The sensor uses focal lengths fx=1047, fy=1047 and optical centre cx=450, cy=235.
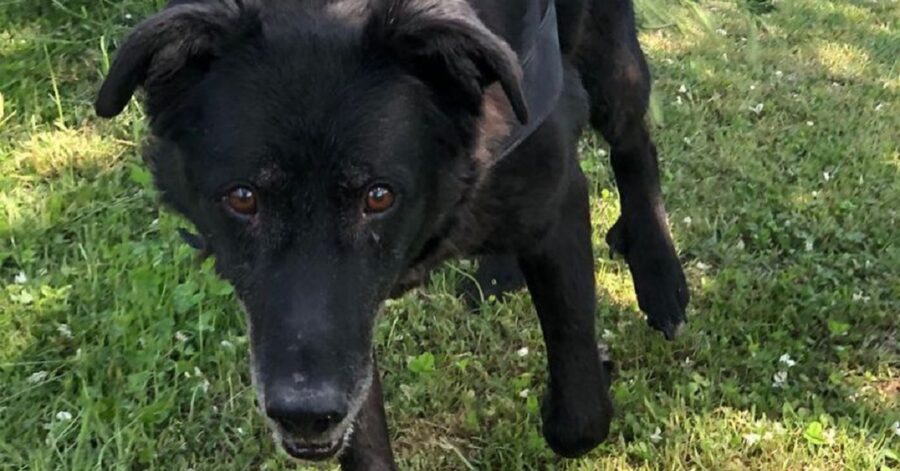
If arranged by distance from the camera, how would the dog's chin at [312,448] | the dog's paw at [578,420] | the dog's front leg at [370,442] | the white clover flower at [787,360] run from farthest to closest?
the white clover flower at [787,360] < the dog's paw at [578,420] < the dog's front leg at [370,442] < the dog's chin at [312,448]

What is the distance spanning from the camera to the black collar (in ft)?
8.13

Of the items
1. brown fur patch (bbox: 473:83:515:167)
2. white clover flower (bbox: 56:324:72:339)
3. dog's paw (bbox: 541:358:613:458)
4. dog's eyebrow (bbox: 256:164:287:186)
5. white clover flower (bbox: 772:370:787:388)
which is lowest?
white clover flower (bbox: 56:324:72:339)

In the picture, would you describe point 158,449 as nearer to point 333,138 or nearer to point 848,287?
point 333,138

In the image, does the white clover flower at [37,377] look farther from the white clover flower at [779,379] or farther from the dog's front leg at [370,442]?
the white clover flower at [779,379]

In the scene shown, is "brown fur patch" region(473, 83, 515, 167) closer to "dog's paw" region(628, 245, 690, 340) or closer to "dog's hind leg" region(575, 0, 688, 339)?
"dog's hind leg" region(575, 0, 688, 339)

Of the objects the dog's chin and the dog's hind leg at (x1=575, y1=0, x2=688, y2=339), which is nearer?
the dog's chin

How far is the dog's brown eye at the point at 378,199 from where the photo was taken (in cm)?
206

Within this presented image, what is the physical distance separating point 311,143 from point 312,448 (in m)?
0.62

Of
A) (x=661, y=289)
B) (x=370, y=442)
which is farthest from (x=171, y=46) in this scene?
(x=661, y=289)

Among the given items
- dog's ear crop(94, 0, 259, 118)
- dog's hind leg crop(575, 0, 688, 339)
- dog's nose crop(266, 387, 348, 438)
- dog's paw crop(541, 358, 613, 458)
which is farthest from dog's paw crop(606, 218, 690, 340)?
dog's ear crop(94, 0, 259, 118)

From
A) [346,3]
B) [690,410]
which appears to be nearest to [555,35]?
[346,3]

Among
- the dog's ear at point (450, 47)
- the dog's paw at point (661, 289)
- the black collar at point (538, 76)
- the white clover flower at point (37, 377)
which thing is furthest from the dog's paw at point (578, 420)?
the white clover flower at point (37, 377)

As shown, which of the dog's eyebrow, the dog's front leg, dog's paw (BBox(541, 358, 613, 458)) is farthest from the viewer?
dog's paw (BBox(541, 358, 613, 458))

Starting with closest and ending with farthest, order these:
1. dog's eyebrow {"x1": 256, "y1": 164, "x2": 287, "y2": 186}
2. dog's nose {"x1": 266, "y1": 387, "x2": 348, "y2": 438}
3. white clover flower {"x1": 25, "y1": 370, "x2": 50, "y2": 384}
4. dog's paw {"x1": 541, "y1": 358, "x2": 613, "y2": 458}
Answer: dog's nose {"x1": 266, "y1": 387, "x2": 348, "y2": 438}, dog's eyebrow {"x1": 256, "y1": 164, "x2": 287, "y2": 186}, dog's paw {"x1": 541, "y1": 358, "x2": 613, "y2": 458}, white clover flower {"x1": 25, "y1": 370, "x2": 50, "y2": 384}
